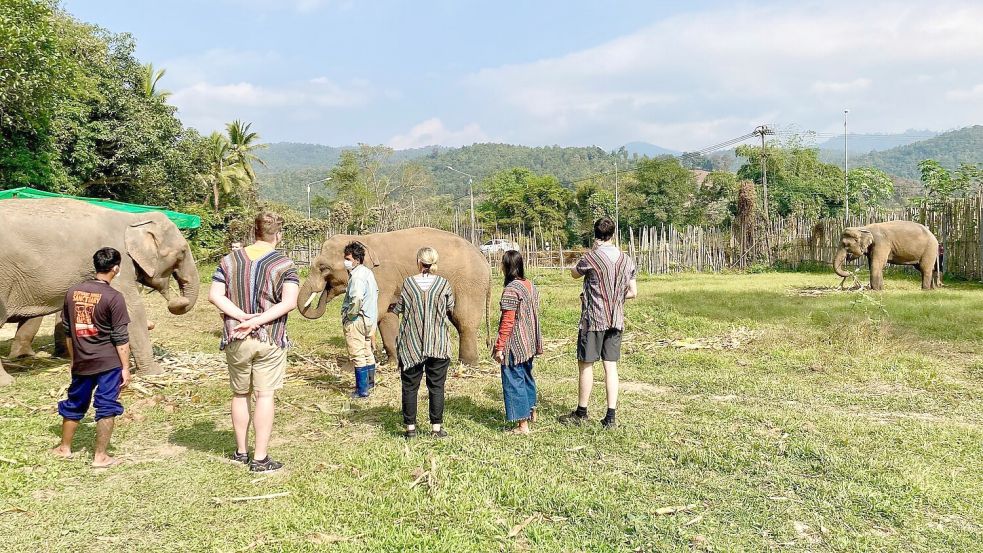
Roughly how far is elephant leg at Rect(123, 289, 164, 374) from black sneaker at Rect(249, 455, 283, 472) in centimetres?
422

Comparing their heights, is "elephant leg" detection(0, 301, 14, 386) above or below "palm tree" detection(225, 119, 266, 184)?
below

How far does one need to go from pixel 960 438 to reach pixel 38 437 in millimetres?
8094

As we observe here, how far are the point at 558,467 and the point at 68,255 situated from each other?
6956mm

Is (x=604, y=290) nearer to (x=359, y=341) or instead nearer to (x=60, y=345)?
(x=359, y=341)

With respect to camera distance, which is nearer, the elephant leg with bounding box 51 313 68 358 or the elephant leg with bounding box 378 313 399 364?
the elephant leg with bounding box 378 313 399 364

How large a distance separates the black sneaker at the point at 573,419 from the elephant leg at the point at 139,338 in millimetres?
5478

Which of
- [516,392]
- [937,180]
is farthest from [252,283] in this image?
[937,180]

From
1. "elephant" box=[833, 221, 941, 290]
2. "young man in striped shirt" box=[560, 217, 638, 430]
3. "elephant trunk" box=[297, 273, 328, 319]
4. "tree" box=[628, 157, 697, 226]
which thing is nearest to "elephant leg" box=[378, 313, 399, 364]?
"elephant trunk" box=[297, 273, 328, 319]

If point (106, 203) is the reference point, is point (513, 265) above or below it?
below

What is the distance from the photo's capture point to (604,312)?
5.85 metres

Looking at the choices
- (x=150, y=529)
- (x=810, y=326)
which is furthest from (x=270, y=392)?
(x=810, y=326)

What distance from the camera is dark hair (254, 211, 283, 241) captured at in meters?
4.78

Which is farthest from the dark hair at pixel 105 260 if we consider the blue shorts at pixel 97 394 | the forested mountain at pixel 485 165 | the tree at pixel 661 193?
the forested mountain at pixel 485 165

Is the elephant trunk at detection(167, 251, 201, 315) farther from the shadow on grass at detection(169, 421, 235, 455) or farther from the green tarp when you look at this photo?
the shadow on grass at detection(169, 421, 235, 455)
